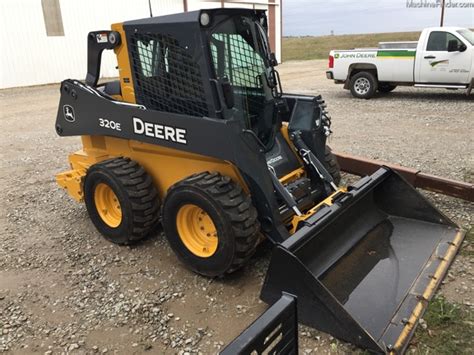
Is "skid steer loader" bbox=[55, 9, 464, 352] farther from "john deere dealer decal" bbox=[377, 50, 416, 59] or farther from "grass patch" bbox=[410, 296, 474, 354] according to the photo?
"john deere dealer decal" bbox=[377, 50, 416, 59]

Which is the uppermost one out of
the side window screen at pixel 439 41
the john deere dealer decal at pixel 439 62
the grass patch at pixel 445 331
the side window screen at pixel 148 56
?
the side window screen at pixel 148 56

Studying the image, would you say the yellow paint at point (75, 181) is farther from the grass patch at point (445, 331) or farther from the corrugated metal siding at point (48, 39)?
the corrugated metal siding at point (48, 39)

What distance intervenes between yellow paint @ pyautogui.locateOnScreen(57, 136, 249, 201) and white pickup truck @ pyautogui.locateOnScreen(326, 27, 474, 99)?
926 centimetres

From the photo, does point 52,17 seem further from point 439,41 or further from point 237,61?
point 237,61

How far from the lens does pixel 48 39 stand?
18.6 metres

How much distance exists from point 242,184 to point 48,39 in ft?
58.6

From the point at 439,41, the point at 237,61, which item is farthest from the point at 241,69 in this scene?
the point at 439,41

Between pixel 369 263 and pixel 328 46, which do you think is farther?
pixel 328 46

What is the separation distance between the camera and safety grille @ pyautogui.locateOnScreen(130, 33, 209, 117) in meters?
3.75

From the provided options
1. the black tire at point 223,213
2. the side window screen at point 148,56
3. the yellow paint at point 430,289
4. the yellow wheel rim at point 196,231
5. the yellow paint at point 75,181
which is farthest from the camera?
the yellow paint at point 75,181

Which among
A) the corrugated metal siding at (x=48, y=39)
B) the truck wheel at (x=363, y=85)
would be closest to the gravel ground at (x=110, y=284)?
the truck wheel at (x=363, y=85)

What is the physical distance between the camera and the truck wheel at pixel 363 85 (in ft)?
39.8

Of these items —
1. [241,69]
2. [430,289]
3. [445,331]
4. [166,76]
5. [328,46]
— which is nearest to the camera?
[445,331]

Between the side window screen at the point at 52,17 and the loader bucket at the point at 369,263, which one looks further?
the side window screen at the point at 52,17
